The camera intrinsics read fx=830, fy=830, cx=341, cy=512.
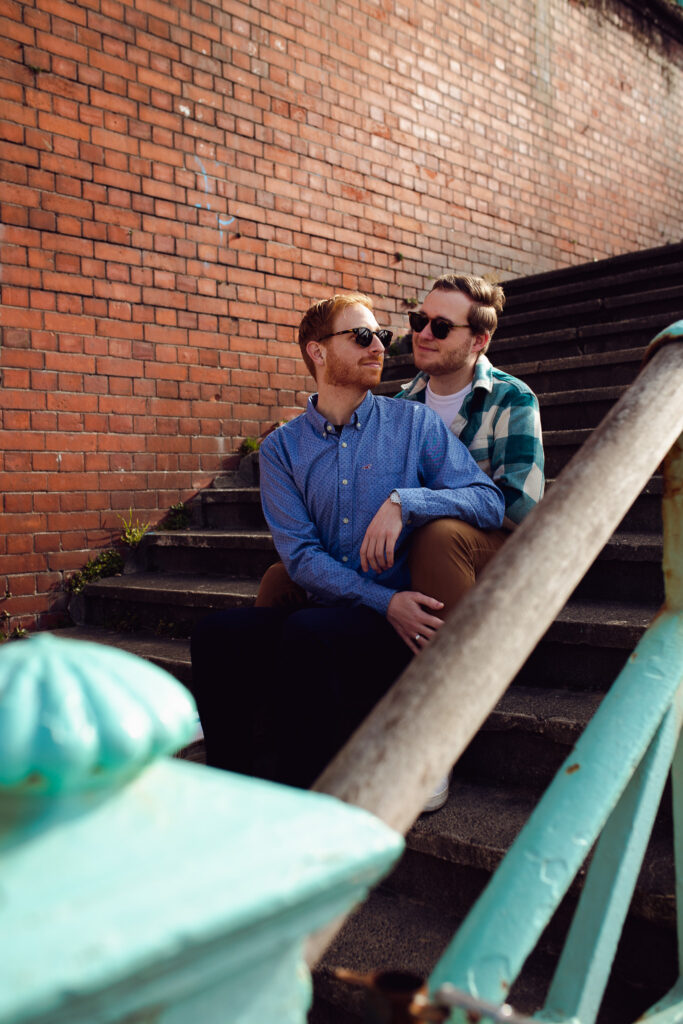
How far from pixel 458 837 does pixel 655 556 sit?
107 centimetres

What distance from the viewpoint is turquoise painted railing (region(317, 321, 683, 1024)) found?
72 cm

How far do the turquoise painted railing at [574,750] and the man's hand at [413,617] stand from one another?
754mm

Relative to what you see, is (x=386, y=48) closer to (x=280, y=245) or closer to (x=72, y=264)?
(x=280, y=245)

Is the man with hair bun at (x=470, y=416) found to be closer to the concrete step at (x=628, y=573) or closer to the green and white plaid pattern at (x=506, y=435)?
the green and white plaid pattern at (x=506, y=435)

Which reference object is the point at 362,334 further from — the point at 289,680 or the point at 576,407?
the point at 576,407

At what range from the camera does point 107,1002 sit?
1.28ft

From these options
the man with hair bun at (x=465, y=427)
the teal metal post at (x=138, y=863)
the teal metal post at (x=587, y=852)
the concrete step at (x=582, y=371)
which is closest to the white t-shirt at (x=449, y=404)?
the man with hair bun at (x=465, y=427)

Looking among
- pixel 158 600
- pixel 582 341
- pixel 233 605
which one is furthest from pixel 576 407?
pixel 158 600

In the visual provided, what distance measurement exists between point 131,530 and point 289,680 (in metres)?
2.33

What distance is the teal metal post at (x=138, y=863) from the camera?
1.26ft

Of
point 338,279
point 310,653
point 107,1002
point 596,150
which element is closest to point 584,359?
point 338,279

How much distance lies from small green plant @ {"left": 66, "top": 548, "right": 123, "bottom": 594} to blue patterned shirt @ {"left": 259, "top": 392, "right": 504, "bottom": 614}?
1.82 metres

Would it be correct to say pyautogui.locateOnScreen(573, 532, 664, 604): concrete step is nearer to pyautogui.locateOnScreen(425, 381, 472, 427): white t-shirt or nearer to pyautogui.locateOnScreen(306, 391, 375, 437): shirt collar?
pyautogui.locateOnScreen(425, 381, 472, 427): white t-shirt

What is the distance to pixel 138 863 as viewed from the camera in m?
0.43
